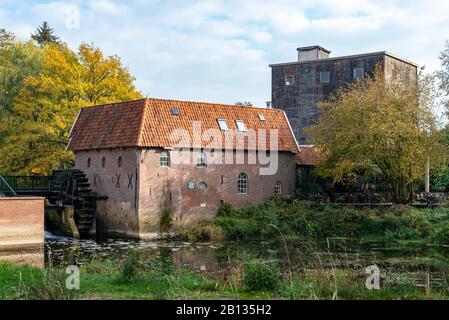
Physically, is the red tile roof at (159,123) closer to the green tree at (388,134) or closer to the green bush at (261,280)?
the green tree at (388,134)

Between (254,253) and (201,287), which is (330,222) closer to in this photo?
(254,253)

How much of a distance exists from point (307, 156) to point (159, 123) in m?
9.57

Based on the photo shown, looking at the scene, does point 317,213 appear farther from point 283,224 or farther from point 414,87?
point 414,87

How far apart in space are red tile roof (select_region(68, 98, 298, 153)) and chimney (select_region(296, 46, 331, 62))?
29.8ft

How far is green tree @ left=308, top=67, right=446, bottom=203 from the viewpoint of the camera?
2673 centimetres

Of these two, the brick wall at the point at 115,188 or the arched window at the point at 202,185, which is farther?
the arched window at the point at 202,185

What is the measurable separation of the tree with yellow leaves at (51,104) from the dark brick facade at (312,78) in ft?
39.1

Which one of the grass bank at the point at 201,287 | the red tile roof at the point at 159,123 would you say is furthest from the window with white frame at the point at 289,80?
the grass bank at the point at 201,287

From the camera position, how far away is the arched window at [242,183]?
30.1m

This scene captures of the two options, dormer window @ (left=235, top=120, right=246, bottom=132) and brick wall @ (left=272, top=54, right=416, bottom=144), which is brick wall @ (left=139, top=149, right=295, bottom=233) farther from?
brick wall @ (left=272, top=54, right=416, bottom=144)

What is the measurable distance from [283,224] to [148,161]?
22.2 feet

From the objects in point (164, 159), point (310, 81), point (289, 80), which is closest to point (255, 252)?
point (164, 159)
